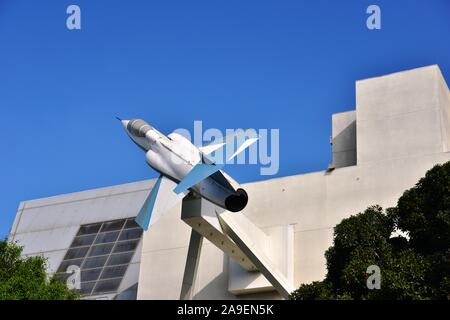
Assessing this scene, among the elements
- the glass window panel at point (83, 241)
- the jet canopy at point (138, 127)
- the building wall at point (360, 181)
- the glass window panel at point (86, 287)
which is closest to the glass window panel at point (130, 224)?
the glass window panel at point (83, 241)

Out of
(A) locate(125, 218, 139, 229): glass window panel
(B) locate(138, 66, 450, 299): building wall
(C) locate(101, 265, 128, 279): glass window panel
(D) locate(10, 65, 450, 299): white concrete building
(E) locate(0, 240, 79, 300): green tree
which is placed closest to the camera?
(E) locate(0, 240, 79, 300): green tree

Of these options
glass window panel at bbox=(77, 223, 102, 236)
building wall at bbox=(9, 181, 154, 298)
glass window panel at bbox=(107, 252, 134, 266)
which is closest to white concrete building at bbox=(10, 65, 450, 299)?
glass window panel at bbox=(107, 252, 134, 266)

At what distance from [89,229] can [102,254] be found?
5311mm

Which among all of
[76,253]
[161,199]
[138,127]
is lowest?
[161,199]

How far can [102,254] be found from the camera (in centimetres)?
6806

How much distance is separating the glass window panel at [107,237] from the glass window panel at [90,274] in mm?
3502

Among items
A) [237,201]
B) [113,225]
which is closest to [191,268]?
[237,201]

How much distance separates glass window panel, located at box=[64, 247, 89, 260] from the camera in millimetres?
69438

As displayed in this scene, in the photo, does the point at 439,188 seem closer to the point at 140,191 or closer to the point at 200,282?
the point at 200,282

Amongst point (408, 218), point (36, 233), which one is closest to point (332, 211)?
point (408, 218)

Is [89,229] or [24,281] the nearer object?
[24,281]

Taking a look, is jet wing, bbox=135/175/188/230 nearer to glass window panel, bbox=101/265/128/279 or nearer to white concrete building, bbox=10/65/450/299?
white concrete building, bbox=10/65/450/299

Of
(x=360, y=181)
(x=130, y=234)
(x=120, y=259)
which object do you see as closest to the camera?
(x=360, y=181)

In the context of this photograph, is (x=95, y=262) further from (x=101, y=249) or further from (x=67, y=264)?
(x=67, y=264)
